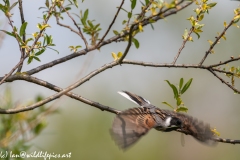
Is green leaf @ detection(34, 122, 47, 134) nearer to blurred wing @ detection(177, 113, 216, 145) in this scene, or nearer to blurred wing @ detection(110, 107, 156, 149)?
blurred wing @ detection(110, 107, 156, 149)

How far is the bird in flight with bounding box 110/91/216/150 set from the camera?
280 cm

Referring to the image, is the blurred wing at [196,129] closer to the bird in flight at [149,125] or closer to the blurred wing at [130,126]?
the bird in flight at [149,125]

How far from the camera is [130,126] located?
2.93 m

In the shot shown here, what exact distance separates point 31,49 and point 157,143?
11.1 metres

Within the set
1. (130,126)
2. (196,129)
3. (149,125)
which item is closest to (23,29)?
(130,126)

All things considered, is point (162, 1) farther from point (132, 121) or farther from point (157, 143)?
point (157, 143)

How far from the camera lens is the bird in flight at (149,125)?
2.80 m

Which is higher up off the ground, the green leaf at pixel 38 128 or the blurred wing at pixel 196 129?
the green leaf at pixel 38 128

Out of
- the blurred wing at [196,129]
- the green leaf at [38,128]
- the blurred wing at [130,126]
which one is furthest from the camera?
the green leaf at [38,128]

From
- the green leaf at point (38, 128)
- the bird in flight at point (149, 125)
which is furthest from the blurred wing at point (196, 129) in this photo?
the green leaf at point (38, 128)

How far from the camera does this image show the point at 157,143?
44.5 feet

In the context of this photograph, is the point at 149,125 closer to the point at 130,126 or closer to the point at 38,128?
the point at 130,126

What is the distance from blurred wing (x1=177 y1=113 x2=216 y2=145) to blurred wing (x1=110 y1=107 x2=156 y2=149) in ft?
0.72

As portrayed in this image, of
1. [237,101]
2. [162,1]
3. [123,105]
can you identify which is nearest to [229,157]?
[237,101]
